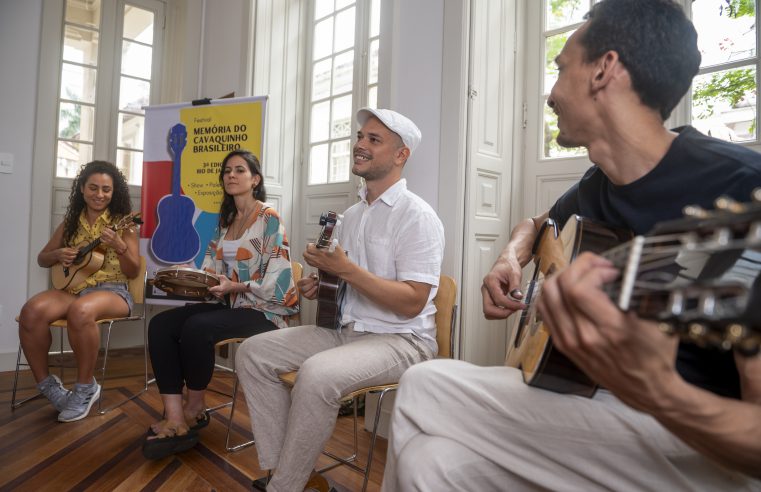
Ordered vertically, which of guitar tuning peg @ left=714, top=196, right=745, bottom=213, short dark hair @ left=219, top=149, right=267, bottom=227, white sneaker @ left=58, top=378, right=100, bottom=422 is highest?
short dark hair @ left=219, top=149, right=267, bottom=227

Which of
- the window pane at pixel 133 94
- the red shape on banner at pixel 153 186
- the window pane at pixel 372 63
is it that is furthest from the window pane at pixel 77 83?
the window pane at pixel 372 63

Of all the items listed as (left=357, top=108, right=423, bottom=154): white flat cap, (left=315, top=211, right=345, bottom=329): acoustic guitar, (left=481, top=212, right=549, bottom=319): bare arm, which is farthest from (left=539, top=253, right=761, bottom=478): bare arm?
(left=357, top=108, right=423, bottom=154): white flat cap

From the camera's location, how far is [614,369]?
580mm

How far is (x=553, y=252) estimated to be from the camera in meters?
1.07

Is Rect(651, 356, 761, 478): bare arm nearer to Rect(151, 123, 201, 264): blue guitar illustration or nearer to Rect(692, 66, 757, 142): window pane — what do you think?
Rect(692, 66, 757, 142): window pane

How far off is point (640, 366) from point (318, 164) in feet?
11.1

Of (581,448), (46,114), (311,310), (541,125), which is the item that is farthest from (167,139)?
(581,448)

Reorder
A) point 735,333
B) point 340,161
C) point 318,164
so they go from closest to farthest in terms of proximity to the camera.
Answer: point 735,333, point 340,161, point 318,164

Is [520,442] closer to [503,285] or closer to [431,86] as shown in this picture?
[503,285]

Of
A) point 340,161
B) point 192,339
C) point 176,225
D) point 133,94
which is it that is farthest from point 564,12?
point 133,94

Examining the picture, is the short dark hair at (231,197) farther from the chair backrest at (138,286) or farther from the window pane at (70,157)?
the window pane at (70,157)

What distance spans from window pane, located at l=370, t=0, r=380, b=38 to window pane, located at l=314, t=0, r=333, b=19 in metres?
0.50

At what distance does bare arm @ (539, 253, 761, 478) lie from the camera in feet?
1.74

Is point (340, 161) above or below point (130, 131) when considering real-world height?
below
